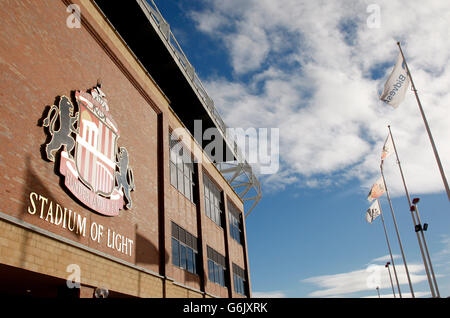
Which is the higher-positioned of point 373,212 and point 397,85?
point 397,85

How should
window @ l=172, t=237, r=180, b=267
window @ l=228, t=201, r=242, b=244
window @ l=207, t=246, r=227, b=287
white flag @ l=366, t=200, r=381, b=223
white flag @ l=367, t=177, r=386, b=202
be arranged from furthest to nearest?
white flag @ l=366, t=200, r=381, b=223
window @ l=228, t=201, r=242, b=244
white flag @ l=367, t=177, r=386, b=202
window @ l=207, t=246, r=227, b=287
window @ l=172, t=237, r=180, b=267

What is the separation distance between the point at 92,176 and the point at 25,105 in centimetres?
313

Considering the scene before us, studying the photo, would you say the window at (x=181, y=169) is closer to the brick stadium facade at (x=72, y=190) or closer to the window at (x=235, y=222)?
the brick stadium facade at (x=72, y=190)

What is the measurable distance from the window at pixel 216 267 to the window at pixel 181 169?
4.08 meters

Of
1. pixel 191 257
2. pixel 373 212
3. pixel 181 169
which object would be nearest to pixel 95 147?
pixel 181 169

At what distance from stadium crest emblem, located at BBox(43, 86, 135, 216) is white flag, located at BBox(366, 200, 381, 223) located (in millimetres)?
23662

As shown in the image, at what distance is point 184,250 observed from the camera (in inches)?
773

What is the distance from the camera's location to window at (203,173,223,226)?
1010 inches

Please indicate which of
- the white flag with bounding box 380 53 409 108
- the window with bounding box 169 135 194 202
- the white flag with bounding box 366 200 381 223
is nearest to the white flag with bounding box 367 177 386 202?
the white flag with bounding box 366 200 381 223

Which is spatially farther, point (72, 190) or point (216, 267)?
point (216, 267)

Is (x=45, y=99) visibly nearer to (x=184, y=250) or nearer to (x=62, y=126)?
(x=62, y=126)

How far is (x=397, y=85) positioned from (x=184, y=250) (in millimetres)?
12996

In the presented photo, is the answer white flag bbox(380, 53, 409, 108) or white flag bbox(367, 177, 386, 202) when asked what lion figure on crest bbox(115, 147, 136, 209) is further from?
white flag bbox(367, 177, 386, 202)
